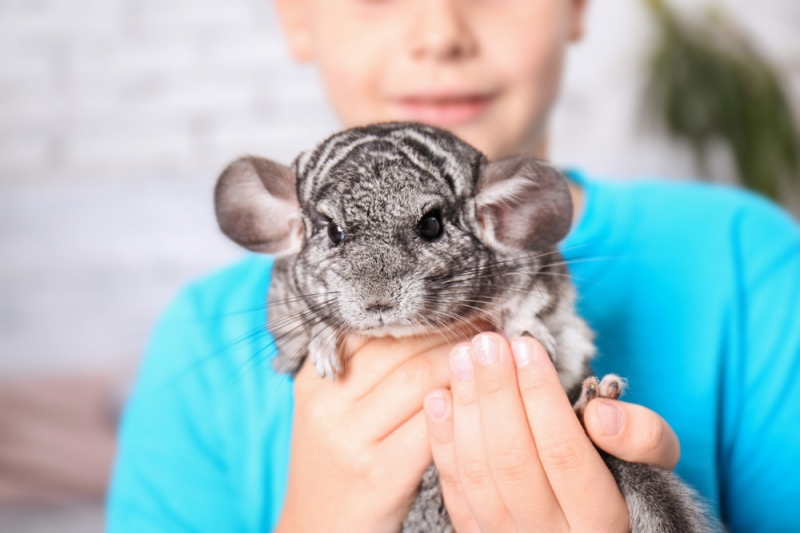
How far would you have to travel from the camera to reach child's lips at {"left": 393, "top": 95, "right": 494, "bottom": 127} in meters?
1.33

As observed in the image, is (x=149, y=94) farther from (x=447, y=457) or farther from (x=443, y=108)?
(x=447, y=457)

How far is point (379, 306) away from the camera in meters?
0.79

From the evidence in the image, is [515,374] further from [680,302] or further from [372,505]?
[680,302]

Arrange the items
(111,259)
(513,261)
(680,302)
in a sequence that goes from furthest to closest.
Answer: (111,259) < (680,302) < (513,261)

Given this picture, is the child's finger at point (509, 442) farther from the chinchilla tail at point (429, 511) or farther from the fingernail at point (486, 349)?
the chinchilla tail at point (429, 511)

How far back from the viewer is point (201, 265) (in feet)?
10.6

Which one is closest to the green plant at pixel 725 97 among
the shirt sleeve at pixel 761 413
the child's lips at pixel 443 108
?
the shirt sleeve at pixel 761 413

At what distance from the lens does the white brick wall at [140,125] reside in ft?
10.0

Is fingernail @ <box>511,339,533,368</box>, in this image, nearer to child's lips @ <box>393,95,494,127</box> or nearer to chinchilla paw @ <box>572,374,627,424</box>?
chinchilla paw @ <box>572,374,627,424</box>

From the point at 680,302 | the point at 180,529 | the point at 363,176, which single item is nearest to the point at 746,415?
the point at 680,302

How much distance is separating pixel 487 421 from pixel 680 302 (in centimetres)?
63

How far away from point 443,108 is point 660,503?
0.86 metres

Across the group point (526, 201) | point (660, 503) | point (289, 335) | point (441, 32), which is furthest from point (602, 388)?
point (441, 32)

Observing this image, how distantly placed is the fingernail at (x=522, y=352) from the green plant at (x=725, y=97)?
194 centimetres
